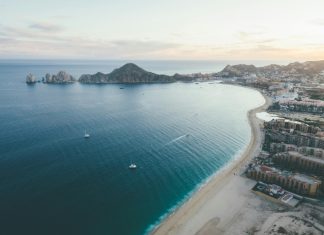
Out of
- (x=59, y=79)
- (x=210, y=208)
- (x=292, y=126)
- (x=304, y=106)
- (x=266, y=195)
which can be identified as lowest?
(x=210, y=208)

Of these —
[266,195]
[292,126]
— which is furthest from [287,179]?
[292,126]

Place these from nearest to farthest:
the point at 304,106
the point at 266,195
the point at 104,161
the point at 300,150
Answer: the point at 266,195 → the point at 104,161 → the point at 300,150 → the point at 304,106

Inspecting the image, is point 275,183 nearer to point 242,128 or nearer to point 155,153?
point 155,153

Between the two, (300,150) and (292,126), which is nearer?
(300,150)

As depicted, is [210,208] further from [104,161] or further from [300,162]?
[300,162]

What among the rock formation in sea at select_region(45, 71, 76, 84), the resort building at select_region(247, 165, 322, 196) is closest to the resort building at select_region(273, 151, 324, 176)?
the resort building at select_region(247, 165, 322, 196)

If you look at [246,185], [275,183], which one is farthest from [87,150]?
[275,183]

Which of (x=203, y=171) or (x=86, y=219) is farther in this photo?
(x=203, y=171)
